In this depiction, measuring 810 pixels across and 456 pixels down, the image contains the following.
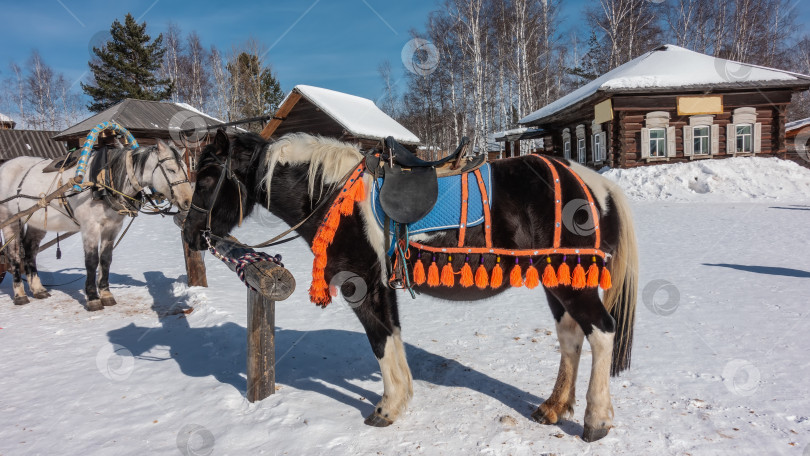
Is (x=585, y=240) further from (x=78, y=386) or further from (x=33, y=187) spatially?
(x=33, y=187)

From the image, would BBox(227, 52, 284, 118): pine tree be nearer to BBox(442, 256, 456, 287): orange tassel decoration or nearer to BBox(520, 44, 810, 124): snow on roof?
BBox(520, 44, 810, 124): snow on roof

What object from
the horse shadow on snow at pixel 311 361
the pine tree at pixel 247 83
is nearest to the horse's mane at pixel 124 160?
the horse shadow on snow at pixel 311 361

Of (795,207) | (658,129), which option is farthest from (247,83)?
(795,207)

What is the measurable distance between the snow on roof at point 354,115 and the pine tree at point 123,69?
1615 centimetres

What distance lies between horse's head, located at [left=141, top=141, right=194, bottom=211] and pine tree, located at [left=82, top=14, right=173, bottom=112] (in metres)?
29.7

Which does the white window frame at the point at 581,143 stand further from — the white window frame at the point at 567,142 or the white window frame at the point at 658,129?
the white window frame at the point at 658,129

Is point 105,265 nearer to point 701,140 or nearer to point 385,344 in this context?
point 385,344

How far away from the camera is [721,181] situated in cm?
1492

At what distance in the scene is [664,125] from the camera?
57.1 feet

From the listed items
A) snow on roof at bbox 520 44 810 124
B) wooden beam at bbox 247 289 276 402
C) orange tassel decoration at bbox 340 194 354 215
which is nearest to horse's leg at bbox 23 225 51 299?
wooden beam at bbox 247 289 276 402

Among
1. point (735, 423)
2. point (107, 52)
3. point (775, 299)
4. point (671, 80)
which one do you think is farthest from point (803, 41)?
point (107, 52)

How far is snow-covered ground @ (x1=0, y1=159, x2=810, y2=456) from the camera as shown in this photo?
2639 mm

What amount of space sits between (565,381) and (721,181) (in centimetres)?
1612

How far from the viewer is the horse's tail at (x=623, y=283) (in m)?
2.71
